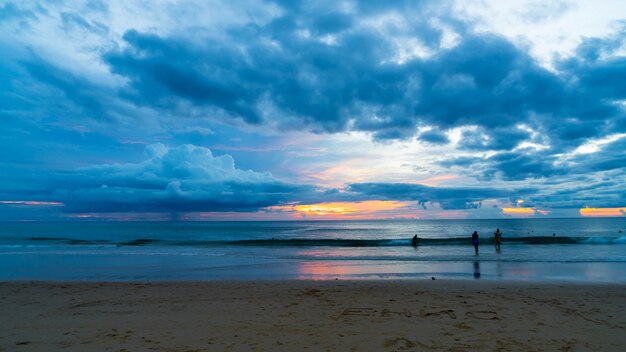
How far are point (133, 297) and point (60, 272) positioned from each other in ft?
38.9

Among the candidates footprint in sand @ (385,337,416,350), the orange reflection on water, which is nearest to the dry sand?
footprint in sand @ (385,337,416,350)

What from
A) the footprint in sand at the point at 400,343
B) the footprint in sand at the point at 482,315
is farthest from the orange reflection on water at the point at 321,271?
the footprint in sand at the point at 400,343

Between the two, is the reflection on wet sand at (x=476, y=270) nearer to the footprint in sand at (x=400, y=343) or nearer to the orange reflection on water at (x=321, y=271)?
the orange reflection on water at (x=321, y=271)

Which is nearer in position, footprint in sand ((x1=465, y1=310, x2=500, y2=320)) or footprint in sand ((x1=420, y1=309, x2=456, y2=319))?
footprint in sand ((x1=465, y1=310, x2=500, y2=320))

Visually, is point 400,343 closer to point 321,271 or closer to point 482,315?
point 482,315

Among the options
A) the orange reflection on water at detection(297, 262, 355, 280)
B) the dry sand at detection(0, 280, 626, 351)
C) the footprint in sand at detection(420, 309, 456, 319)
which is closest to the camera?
the dry sand at detection(0, 280, 626, 351)

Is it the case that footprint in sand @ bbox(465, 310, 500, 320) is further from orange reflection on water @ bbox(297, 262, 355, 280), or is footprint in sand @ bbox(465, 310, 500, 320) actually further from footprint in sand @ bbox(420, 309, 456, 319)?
orange reflection on water @ bbox(297, 262, 355, 280)

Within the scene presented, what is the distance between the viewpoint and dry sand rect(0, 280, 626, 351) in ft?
25.9

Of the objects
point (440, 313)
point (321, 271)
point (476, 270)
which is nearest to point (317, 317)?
point (440, 313)

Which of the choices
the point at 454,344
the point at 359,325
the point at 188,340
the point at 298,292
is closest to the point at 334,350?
the point at 359,325

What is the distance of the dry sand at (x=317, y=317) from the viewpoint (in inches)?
311

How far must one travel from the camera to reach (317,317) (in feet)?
33.3

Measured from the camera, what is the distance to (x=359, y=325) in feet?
30.5

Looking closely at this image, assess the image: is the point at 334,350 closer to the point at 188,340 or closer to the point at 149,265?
the point at 188,340
